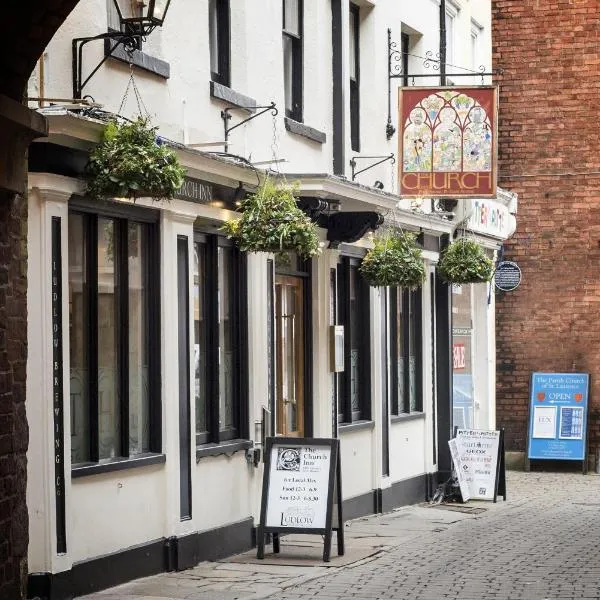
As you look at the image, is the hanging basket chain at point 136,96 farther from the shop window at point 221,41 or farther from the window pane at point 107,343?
the shop window at point 221,41

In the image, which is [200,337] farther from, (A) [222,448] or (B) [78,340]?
(B) [78,340]

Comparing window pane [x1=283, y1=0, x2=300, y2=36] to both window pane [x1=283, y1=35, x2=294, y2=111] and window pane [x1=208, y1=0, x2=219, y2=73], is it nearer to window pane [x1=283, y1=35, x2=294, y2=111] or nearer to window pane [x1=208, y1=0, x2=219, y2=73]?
window pane [x1=283, y1=35, x2=294, y2=111]

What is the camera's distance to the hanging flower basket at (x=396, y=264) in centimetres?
1609

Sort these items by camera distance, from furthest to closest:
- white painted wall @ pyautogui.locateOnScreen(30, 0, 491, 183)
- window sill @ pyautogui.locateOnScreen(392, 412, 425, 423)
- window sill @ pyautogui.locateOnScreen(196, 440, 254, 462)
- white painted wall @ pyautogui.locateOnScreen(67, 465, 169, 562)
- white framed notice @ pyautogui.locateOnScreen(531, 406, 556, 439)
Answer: white framed notice @ pyautogui.locateOnScreen(531, 406, 556, 439), window sill @ pyautogui.locateOnScreen(392, 412, 425, 423), window sill @ pyautogui.locateOnScreen(196, 440, 254, 462), white painted wall @ pyautogui.locateOnScreen(30, 0, 491, 183), white painted wall @ pyautogui.locateOnScreen(67, 465, 169, 562)

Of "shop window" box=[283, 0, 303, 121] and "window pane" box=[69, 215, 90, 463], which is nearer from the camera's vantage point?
"window pane" box=[69, 215, 90, 463]

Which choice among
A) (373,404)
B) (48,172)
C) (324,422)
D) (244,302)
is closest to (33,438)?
(48,172)

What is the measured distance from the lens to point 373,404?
17.7 metres

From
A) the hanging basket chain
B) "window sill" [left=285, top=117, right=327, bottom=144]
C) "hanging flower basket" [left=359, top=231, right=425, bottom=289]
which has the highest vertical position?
"window sill" [left=285, top=117, right=327, bottom=144]

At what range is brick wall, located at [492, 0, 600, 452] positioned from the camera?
78.6 feet

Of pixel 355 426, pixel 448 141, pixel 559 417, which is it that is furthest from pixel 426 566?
pixel 559 417

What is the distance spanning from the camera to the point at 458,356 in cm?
2216

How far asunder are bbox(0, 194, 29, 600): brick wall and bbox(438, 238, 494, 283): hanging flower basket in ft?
33.1

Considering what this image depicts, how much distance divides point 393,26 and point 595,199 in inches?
260

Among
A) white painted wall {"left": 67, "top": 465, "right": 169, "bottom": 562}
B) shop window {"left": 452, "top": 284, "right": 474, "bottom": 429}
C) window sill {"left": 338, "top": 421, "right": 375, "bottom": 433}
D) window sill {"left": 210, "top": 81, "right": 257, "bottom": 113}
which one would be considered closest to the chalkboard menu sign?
white painted wall {"left": 67, "top": 465, "right": 169, "bottom": 562}
